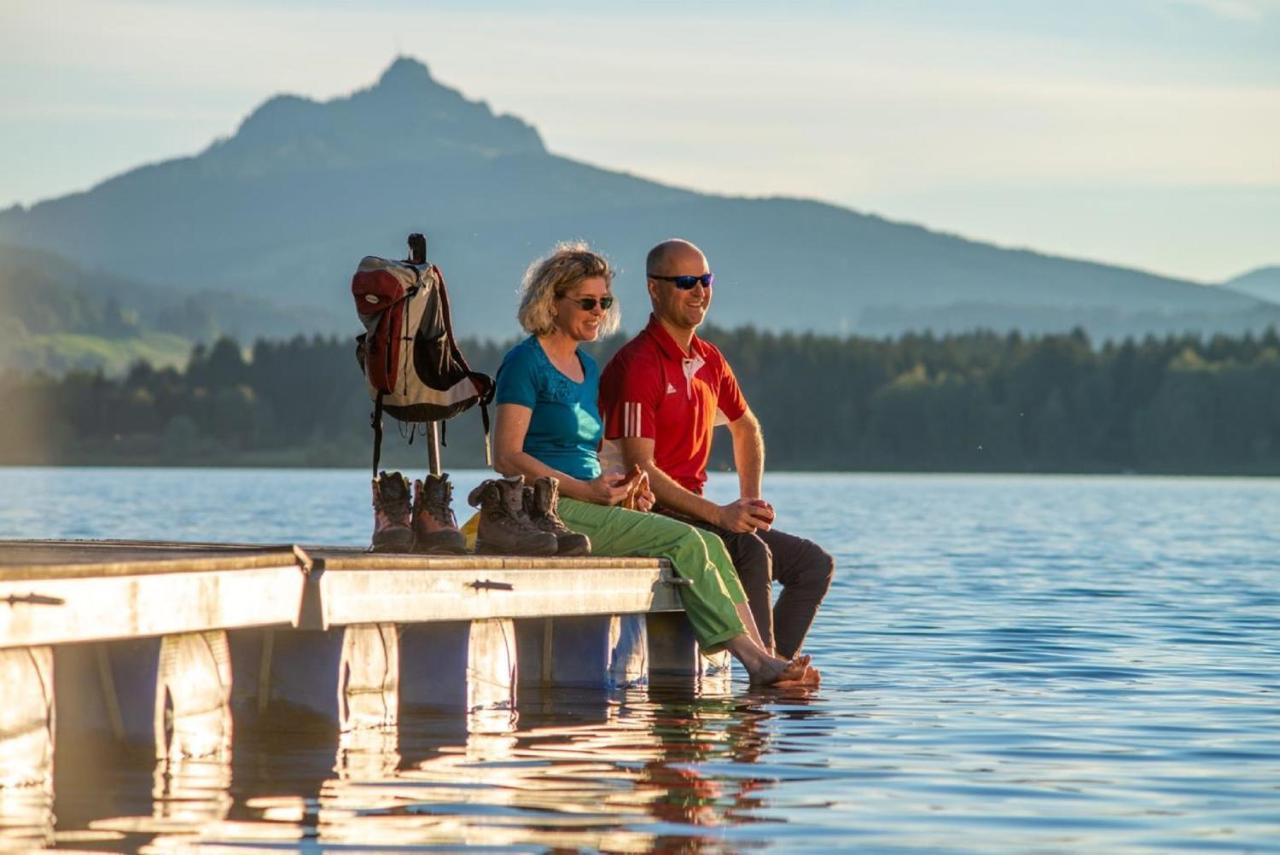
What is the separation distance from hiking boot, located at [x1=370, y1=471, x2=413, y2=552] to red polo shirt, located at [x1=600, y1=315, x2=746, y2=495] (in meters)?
1.28

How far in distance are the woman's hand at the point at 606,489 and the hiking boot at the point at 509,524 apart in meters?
0.41

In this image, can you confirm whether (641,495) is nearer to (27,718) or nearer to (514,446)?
(514,446)

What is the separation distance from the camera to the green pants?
1096 centimetres

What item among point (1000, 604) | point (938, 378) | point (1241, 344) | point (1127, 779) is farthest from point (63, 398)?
point (1127, 779)

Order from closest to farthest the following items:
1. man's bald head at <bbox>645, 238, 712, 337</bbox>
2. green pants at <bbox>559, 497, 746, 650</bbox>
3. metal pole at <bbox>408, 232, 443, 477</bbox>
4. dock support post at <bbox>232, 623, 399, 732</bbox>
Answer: dock support post at <bbox>232, 623, 399, 732</bbox>
metal pole at <bbox>408, 232, 443, 477</bbox>
green pants at <bbox>559, 497, 746, 650</bbox>
man's bald head at <bbox>645, 238, 712, 337</bbox>

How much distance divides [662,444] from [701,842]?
4.34m

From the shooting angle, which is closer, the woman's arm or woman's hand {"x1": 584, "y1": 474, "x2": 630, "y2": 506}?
the woman's arm

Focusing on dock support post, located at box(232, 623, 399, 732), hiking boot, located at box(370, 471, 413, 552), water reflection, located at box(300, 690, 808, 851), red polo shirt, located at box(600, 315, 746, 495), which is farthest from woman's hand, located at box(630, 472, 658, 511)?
dock support post, located at box(232, 623, 399, 732)

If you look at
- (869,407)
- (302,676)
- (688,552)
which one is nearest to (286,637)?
(302,676)

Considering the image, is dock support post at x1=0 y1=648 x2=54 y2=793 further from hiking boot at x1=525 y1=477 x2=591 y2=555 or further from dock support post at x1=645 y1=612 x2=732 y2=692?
dock support post at x1=645 y1=612 x2=732 y2=692

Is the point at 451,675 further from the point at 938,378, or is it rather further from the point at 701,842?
the point at 938,378

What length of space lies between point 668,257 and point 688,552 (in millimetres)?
1443

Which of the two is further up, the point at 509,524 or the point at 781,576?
the point at 509,524

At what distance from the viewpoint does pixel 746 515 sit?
1098 centimetres
